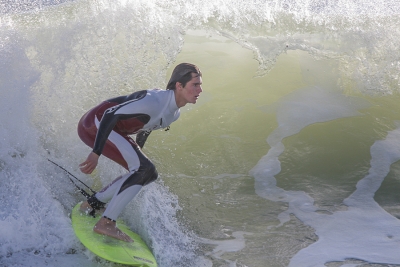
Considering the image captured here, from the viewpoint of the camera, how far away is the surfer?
3.59 meters

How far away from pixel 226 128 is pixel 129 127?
2.91m

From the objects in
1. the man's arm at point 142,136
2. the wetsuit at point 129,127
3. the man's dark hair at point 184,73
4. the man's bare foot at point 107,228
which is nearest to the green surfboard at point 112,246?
the man's bare foot at point 107,228

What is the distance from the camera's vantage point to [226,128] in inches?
257

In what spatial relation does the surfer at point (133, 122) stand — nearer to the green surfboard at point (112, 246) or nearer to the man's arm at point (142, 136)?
the green surfboard at point (112, 246)

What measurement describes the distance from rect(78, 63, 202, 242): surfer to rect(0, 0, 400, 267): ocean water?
1.52 feet

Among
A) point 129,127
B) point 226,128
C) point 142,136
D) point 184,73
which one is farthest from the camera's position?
point 226,128

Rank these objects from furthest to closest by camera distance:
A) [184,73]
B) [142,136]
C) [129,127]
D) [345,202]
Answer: [345,202] → [142,136] → [129,127] → [184,73]

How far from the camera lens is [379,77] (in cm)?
732

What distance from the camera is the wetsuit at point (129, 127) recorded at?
11.7ft

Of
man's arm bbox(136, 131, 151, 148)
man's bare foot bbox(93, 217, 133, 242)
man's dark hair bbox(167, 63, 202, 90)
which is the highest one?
man's dark hair bbox(167, 63, 202, 90)

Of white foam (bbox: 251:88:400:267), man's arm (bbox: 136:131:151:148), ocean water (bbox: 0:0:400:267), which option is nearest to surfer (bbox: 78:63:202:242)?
man's arm (bbox: 136:131:151:148)

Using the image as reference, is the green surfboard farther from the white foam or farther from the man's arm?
the white foam

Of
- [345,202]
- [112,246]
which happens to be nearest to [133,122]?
[112,246]

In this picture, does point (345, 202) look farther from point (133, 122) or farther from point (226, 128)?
point (133, 122)
